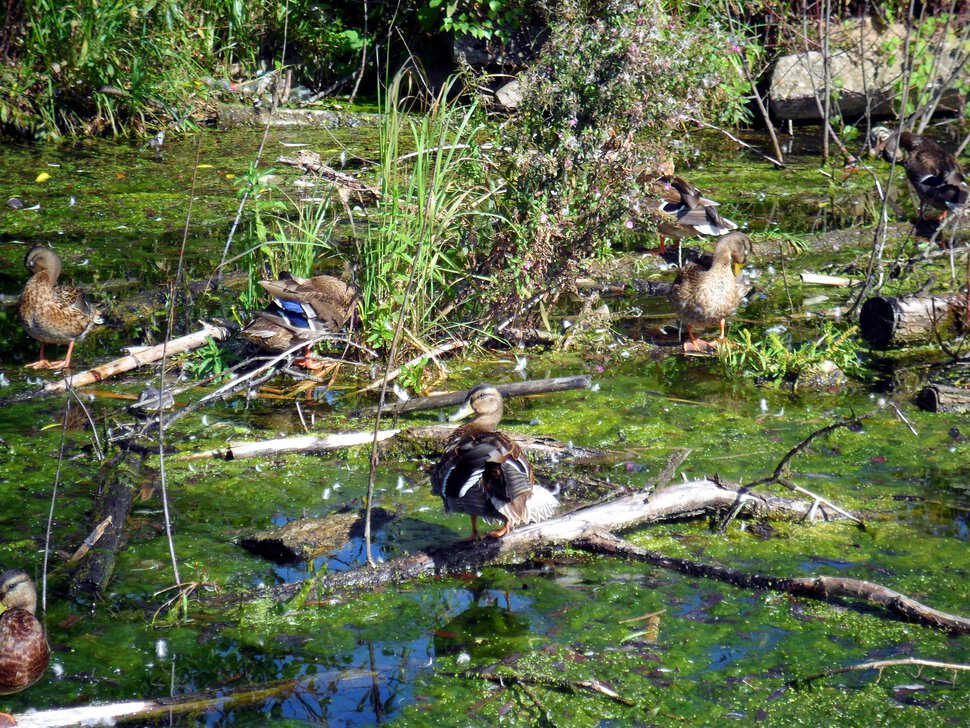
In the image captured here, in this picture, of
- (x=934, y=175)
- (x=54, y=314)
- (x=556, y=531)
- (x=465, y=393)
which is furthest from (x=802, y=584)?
(x=934, y=175)

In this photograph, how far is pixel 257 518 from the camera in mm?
4812

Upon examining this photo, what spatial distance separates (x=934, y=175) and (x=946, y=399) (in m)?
3.55

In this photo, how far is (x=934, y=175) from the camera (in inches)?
343

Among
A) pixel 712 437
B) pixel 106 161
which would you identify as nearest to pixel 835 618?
pixel 712 437

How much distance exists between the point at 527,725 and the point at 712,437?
2661mm

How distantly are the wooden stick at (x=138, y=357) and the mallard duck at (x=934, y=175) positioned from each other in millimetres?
5447

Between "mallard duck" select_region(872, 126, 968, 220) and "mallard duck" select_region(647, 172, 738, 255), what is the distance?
1507mm

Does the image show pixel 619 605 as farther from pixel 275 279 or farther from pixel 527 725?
pixel 275 279

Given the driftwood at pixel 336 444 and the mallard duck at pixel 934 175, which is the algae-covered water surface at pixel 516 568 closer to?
the driftwood at pixel 336 444

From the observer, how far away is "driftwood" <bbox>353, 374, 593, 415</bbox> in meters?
5.77

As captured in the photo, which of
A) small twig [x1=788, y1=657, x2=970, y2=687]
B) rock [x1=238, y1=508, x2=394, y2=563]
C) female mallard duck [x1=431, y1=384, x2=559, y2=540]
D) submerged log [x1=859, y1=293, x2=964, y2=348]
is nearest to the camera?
small twig [x1=788, y1=657, x2=970, y2=687]

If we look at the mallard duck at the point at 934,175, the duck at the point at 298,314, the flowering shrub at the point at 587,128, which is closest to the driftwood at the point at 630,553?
the flowering shrub at the point at 587,128

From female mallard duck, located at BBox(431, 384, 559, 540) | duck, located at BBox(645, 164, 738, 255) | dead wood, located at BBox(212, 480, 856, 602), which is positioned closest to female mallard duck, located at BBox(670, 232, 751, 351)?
duck, located at BBox(645, 164, 738, 255)

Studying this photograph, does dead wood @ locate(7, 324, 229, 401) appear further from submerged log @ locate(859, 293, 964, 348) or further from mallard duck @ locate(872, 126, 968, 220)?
mallard duck @ locate(872, 126, 968, 220)
